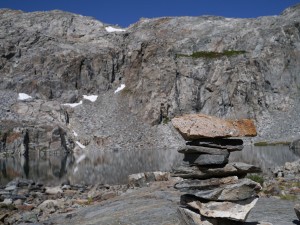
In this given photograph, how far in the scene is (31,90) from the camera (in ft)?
437

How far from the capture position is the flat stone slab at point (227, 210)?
1171 cm

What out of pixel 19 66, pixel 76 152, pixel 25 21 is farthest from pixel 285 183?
pixel 25 21

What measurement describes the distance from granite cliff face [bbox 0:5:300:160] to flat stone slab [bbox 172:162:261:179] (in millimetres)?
100845

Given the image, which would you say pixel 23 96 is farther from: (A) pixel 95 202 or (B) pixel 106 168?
(A) pixel 95 202

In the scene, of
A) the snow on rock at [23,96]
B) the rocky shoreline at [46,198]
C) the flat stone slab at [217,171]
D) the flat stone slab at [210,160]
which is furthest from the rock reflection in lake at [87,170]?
the snow on rock at [23,96]

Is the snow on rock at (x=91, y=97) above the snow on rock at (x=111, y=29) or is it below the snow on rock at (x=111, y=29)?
below

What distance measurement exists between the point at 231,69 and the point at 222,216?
410ft

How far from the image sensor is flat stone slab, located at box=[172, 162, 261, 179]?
1213 cm

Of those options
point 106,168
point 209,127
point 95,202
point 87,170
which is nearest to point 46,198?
point 95,202

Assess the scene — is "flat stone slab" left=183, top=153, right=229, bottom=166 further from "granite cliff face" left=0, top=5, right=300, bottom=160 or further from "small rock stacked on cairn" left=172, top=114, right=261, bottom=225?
"granite cliff face" left=0, top=5, right=300, bottom=160

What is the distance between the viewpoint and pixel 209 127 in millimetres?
12227

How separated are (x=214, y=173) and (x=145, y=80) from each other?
128792mm

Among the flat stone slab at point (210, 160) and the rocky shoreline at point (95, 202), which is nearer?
the flat stone slab at point (210, 160)

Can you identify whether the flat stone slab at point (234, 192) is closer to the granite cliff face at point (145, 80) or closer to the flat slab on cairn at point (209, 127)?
the flat slab on cairn at point (209, 127)
